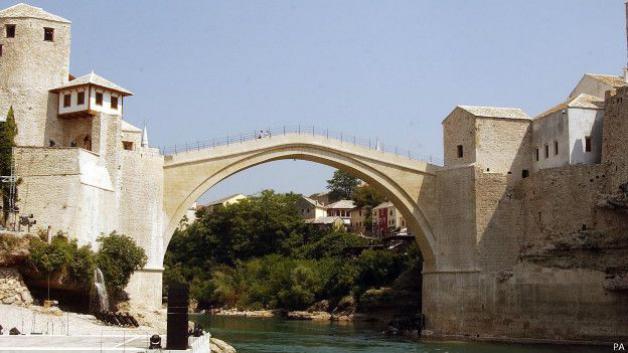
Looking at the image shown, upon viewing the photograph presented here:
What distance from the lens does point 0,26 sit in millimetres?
30750

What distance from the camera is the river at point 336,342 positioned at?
30406mm

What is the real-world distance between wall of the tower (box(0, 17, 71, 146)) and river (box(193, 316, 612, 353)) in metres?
11.1

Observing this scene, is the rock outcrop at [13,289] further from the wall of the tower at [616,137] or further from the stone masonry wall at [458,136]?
the wall of the tower at [616,137]

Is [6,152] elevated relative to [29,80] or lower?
lower

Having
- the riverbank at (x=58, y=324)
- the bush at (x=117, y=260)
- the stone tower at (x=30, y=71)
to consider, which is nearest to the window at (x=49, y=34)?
the stone tower at (x=30, y=71)

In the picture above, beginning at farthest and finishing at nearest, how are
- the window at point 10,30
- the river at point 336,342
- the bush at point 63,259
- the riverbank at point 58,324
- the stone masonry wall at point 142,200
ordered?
the window at point 10,30 < the river at point 336,342 < the stone masonry wall at point 142,200 < the bush at point 63,259 < the riverbank at point 58,324

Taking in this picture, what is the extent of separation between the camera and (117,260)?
93.9 ft

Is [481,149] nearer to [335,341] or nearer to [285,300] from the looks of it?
[335,341]

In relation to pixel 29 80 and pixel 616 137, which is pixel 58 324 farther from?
pixel 616 137

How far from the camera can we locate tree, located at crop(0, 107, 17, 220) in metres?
27.5

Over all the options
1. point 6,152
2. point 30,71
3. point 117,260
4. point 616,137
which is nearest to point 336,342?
point 117,260

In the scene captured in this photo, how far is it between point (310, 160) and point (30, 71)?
1237 centimetres

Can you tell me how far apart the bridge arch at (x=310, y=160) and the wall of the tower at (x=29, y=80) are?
16.0 feet

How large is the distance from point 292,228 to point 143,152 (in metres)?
33.1
